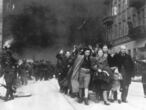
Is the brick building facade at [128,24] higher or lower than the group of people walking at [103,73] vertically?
higher

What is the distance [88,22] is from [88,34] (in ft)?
1.88

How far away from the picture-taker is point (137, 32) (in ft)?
69.6

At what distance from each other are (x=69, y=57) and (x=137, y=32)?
→ 40.7 ft

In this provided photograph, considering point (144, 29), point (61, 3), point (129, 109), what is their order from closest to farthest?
1. point (129, 109)
2. point (61, 3)
3. point (144, 29)

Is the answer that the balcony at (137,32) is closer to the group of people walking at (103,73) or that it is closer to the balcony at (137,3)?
the balcony at (137,3)

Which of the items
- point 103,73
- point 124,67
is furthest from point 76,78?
point 124,67

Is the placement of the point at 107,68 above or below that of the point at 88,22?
below

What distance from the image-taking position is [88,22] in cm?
1455

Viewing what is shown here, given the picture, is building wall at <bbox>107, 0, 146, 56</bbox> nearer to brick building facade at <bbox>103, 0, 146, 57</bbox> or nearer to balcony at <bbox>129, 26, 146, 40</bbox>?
brick building facade at <bbox>103, 0, 146, 57</bbox>

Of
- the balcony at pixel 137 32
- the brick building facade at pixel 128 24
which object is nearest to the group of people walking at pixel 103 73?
the brick building facade at pixel 128 24

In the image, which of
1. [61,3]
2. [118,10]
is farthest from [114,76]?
[118,10]

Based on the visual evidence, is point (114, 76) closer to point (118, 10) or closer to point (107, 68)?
point (107, 68)

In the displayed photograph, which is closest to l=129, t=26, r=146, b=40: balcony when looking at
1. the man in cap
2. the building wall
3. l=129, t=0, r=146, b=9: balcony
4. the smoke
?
the building wall

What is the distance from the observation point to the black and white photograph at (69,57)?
7645 millimetres
